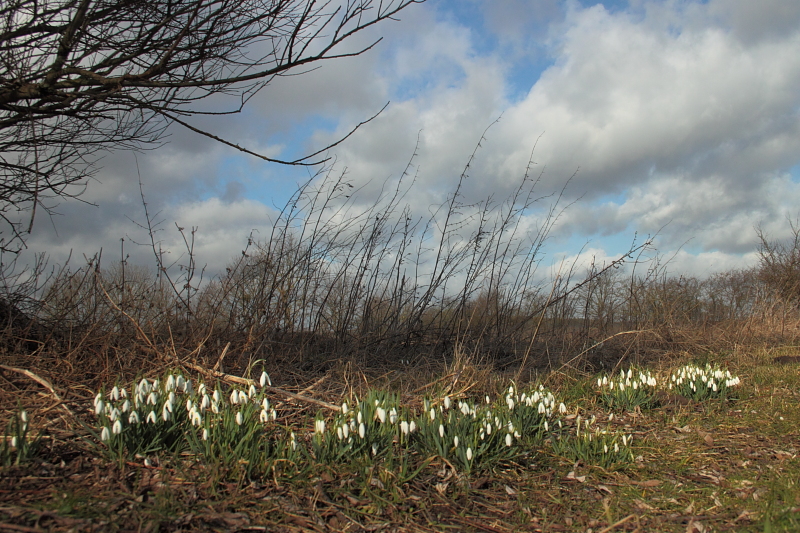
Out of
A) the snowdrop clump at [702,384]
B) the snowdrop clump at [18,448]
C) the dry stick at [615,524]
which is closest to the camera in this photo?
the dry stick at [615,524]

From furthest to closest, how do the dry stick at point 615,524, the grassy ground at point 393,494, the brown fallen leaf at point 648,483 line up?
the brown fallen leaf at point 648,483, the dry stick at point 615,524, the grassy ground at point 393,494

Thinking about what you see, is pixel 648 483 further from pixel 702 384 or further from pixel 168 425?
pixel 168 425

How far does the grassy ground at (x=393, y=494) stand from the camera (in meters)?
2.09

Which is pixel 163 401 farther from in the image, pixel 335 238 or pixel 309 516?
pixel 335 238

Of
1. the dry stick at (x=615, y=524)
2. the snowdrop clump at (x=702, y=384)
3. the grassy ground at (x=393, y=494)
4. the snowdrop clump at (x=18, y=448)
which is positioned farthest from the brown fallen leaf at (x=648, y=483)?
the snowdrop clump at (x=18, y=448)

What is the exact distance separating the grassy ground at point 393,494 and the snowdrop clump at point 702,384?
1401 millimetres

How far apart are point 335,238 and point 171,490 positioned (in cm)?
435

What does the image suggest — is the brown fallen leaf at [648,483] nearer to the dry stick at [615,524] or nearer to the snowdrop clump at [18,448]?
the dry stick at [615,524]

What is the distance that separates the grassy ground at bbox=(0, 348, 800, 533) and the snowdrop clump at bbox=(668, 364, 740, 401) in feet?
4.60

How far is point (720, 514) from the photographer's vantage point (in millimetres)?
2463

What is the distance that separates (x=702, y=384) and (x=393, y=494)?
12.2ft

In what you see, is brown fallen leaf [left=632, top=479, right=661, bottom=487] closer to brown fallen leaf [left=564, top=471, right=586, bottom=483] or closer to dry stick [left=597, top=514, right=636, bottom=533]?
brown fallen leaf [left=564, top=471, right=586, bottom=483]

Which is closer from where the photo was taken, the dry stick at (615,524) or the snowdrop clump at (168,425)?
the dry stick at (615,524)

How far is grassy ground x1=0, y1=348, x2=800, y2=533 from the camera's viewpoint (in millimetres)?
2092
